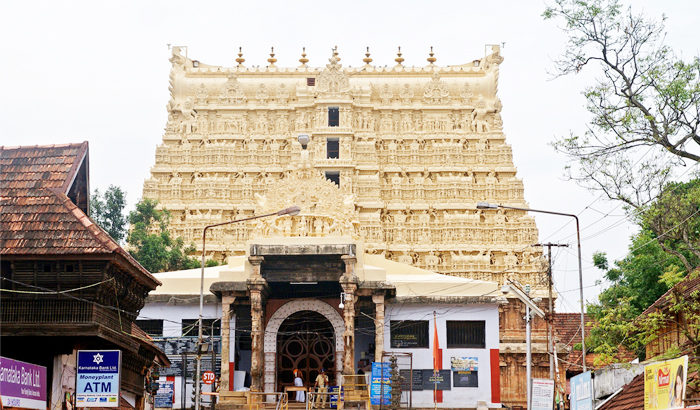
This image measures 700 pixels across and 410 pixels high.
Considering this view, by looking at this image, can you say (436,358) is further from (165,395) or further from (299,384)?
(165,395)

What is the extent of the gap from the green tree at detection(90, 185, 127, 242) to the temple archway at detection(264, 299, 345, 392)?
28.7 meters

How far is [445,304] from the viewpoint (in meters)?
40.0

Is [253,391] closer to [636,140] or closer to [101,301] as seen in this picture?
[101,301]

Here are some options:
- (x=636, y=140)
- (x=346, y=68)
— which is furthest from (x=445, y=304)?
(x=346, y=68)

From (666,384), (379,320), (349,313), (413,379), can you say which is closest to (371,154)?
(413,379)

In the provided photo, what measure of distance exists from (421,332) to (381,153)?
33.0m

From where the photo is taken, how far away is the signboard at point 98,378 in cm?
2284

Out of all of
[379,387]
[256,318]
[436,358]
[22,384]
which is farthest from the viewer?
[436,358]

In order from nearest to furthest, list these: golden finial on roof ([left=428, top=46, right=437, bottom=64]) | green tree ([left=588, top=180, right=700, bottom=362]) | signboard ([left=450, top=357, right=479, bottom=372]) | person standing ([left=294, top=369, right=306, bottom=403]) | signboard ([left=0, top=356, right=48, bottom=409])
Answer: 1. signboard ([left=0, top=356, right=48, bottom=409])
2. green tree ([left=588, top=180, right=700, bottom=362])
3. person standing ([left=294, top=369, right=306, bottom=403])
4. signboard ([left=450, top=357, right=479, bottom=372])
5. golden finial on roof ([left=428, top=46, right=437, bottom=64])

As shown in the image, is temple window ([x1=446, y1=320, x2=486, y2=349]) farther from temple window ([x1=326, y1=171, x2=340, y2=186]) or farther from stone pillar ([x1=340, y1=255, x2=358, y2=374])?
temple window ([x1=326, y1=171, x2=340, y2=186])

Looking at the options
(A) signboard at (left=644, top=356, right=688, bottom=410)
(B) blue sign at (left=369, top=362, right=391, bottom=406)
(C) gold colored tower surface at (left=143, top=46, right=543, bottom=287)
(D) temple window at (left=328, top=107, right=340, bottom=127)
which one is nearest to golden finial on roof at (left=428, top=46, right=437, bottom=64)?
(C) gold colored tower surface at (left=143, top=46, right=543, bottom=287)

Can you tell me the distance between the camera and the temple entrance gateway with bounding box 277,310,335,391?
39938 millimetres

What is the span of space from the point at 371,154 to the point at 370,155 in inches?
4.6

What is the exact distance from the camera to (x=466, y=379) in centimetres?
3959
